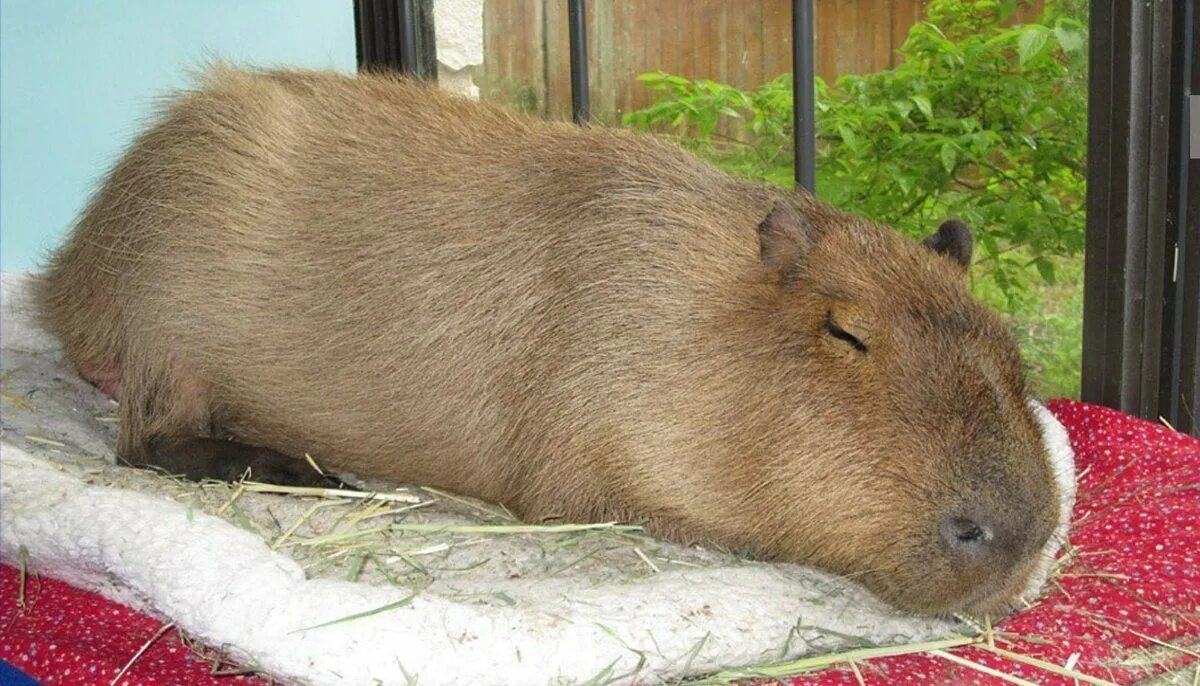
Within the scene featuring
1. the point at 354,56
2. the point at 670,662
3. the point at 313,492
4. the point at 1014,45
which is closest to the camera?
the point at 670,662

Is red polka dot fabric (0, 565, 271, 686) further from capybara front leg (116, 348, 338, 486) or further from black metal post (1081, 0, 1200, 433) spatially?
black metal post (1081, 0, 1200, 433)

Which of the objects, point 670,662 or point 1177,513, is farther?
point 1177,513

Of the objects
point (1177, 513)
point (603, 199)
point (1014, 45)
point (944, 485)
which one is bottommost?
A: point (1177, 513)

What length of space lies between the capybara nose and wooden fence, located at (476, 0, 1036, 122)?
6.82 ft

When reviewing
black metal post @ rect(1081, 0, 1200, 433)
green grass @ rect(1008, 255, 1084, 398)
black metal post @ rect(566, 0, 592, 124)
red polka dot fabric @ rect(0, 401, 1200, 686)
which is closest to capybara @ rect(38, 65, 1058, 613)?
red polka dot fabric @ rect(0, 401, 1200, 686)

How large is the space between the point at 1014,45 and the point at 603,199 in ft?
5.30

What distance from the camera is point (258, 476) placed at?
10.4 ft

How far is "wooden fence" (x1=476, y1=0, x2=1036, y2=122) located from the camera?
3967 millimetres

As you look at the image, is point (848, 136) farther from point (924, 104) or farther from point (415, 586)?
point (415, 586)

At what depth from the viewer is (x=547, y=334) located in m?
2.86

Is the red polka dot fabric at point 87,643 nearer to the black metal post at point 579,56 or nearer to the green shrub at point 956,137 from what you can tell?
the black metal post at point 579,56

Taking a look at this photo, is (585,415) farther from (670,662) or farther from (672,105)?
(672,105)

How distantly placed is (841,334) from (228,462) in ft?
5.26

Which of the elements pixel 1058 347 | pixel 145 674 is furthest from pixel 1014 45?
pixel 145 674
